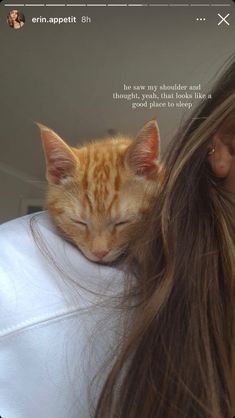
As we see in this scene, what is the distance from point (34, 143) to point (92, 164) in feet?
0.27

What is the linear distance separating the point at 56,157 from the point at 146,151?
109mm

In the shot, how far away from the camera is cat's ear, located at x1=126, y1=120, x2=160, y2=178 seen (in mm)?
568

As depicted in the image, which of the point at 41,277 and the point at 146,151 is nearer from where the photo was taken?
the point at 41,277

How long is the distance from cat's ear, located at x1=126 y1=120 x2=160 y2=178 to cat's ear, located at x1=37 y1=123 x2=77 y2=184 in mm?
73

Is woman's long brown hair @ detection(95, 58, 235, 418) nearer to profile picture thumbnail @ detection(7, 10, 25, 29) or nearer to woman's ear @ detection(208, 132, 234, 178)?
woman's ear @ detection(208, 132, 234, 178)

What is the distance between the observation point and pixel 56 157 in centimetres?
60

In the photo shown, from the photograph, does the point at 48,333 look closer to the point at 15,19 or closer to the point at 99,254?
the point at 99,254

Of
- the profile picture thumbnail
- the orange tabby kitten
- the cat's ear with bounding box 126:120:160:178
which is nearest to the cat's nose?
the orange tabby kitten

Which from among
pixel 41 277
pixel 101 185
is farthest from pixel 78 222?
pixel 41 277

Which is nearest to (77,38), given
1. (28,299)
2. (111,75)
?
(111,75)

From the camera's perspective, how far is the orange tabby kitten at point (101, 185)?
58 cm

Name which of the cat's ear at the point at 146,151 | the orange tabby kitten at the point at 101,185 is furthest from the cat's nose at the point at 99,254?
the cat's ear at the point at 146,151

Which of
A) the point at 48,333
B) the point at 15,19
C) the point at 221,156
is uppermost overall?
the point at 15,19

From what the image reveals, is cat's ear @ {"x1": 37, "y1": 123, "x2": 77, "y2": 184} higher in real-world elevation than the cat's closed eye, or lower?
higher
